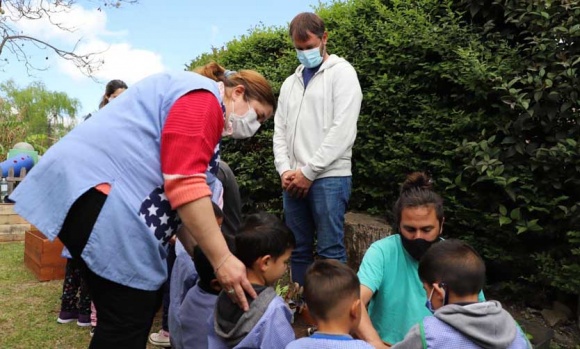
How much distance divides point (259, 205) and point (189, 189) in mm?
3573

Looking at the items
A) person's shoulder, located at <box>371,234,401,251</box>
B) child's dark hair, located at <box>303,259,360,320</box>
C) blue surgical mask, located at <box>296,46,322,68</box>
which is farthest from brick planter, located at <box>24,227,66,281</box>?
child's dark hair, located at <box>303,259,360,320</box>

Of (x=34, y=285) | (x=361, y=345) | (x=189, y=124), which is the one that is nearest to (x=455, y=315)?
(x=361, y=345)

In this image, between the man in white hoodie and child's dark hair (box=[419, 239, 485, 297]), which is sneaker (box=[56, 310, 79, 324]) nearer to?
the man in white hoodie

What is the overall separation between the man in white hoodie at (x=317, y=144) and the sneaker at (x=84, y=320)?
5.65 ft

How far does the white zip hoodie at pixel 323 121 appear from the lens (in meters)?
3.37

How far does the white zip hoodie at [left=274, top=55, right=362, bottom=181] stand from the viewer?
11.0ft

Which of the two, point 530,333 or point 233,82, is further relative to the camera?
point 530,333

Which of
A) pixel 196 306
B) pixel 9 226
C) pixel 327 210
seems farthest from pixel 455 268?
pixel 9 226

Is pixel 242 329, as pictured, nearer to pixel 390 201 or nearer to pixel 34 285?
pixel 390 201

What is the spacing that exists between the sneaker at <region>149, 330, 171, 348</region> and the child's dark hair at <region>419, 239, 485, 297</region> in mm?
2229

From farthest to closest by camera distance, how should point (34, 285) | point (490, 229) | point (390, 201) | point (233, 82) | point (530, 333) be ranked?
point (34, 285) < point (390, 201) < point (490, 229) < point (530, 333) < point (233, 82)

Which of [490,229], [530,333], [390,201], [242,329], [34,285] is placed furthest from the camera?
[34,285]

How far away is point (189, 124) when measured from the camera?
1.77 metres

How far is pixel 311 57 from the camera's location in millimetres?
3580
